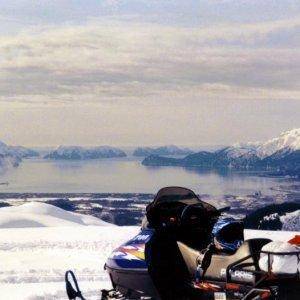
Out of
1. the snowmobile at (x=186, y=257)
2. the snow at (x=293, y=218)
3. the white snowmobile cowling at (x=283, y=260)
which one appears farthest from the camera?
the snow at (x=293, y=218)

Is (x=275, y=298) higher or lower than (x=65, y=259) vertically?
higher

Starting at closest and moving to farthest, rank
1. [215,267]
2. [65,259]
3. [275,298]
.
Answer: [275,298] < [215,267] < [65,259]

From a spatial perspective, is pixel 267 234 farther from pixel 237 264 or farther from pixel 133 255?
pixel 237 264

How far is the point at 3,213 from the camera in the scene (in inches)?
1323

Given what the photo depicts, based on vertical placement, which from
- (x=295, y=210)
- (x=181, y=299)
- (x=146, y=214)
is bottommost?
(x=295, y=210)

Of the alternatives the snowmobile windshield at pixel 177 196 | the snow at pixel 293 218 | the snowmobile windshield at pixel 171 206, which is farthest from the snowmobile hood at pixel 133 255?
the snow at pixel 293 218

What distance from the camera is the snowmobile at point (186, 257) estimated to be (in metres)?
5.98

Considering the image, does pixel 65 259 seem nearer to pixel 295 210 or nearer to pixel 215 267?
pixel 215 267

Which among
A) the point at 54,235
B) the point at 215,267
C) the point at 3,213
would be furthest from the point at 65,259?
the point at 3,213

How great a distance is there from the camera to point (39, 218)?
32.4 meters

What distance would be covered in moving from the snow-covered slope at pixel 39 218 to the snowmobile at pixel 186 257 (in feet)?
75.3

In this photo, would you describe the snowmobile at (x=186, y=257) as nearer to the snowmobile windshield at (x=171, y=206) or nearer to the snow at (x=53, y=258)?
the snowmobile windshield at (x=171, y=206)

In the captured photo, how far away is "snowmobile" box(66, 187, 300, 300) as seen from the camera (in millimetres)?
5980

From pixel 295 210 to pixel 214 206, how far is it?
43237 mm
